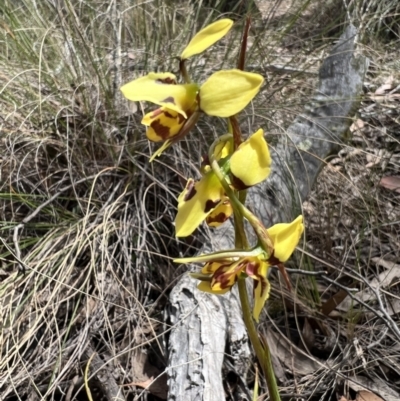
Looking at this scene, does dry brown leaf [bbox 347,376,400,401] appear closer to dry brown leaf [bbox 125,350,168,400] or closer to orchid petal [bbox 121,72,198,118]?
dry brown leaf [bbox 125,350,168,400]

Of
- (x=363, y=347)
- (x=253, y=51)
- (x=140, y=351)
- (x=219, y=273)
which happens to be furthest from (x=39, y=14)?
(x=219, y=273)

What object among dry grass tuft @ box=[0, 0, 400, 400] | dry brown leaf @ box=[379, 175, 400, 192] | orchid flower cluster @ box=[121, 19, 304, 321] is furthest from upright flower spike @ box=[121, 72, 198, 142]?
dry brown leaf @ box=[379, 175, 400, 192]

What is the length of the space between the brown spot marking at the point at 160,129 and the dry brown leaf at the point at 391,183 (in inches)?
50.3

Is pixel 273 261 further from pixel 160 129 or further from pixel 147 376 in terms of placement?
pixel 147 376

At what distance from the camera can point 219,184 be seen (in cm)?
79

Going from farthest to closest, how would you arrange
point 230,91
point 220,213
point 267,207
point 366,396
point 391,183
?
point 391,183
point 267,207
point 366,396
point 220,213
point 230,91

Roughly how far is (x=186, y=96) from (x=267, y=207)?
106cm

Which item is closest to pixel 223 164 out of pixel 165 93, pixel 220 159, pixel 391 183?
pixel 220 159

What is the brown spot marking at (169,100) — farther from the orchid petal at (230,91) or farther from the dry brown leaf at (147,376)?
the dry brown leaf at (147,376)

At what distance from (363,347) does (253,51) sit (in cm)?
108

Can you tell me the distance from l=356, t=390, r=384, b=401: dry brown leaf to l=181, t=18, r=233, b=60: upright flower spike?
107cm

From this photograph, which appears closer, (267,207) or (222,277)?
(222,277)

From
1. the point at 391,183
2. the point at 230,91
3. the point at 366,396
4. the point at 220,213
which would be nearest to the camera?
the point at 230,91

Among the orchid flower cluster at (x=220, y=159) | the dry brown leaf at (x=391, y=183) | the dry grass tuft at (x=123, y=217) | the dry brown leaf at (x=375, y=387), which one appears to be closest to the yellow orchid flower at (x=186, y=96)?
the orchid flower cluster at (x=220, y=159)
